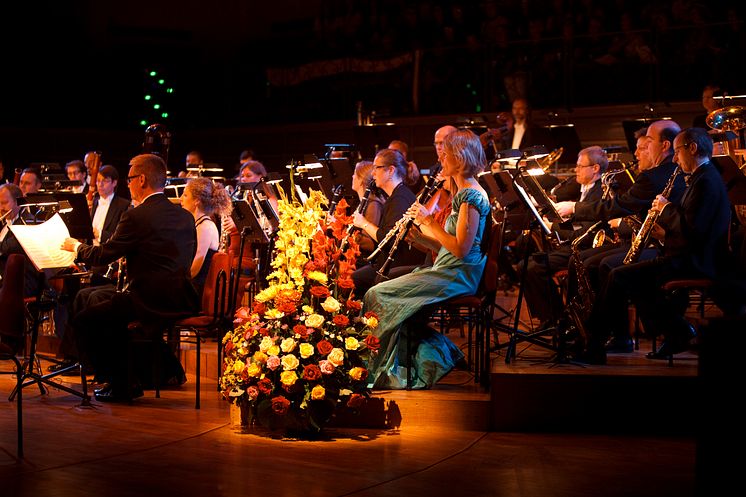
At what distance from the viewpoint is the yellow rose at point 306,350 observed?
15.9 feet

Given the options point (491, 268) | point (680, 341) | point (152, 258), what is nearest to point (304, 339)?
point (491, 268)

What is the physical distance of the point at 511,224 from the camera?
7.36m

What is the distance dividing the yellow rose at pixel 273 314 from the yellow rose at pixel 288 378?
0.95 feet

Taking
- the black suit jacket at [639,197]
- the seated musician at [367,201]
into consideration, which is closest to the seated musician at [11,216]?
the seated musician at [367,201]

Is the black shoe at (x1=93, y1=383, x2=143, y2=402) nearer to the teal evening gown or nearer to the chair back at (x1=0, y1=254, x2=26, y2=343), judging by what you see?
the chair back at (x1=0, y1=254, x2=26, y2=343)

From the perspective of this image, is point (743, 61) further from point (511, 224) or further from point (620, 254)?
point (620, 254)

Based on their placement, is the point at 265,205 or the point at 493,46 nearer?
the point at 265,205

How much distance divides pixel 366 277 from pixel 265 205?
1129 mm

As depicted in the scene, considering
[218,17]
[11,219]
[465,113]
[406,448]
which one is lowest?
[406,448]

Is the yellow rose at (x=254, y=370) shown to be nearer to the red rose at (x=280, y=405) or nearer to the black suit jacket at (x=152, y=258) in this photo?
the red rose at (x=280, y=405)

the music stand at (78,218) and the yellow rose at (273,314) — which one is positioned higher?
the music stand at (78,218)

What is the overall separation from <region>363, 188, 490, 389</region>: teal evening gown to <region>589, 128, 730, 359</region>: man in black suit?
793 millimetres

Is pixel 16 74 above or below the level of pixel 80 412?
above

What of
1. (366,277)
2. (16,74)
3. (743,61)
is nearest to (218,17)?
(16,74)
